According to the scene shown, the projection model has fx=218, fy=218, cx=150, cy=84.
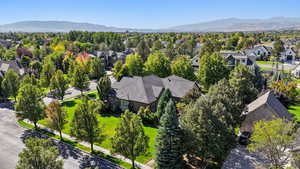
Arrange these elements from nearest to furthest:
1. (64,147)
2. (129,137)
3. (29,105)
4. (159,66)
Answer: (129,137), (64,147), (29,105), (159,66)

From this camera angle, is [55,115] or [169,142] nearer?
[169,142]

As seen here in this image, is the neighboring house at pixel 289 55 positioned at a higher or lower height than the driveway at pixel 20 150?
higher

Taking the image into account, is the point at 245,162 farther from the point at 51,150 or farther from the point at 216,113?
the point at 51,150

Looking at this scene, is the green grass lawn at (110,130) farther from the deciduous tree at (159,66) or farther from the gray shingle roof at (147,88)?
the deciduous tree at (159,66)

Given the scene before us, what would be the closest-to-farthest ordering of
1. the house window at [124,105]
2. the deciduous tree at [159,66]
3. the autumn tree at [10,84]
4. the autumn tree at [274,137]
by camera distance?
the autumn tree at [274,137]
the house window at [124,105]
the autumn tree at [10,84]
the deciduous tree at [159,66]

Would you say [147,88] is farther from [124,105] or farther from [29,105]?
[29,105]

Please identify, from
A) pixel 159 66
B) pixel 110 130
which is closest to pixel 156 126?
pixel 110 130

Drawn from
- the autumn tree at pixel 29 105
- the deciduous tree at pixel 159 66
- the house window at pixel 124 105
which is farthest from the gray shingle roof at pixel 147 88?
the autumn tree at pixel 29 105
